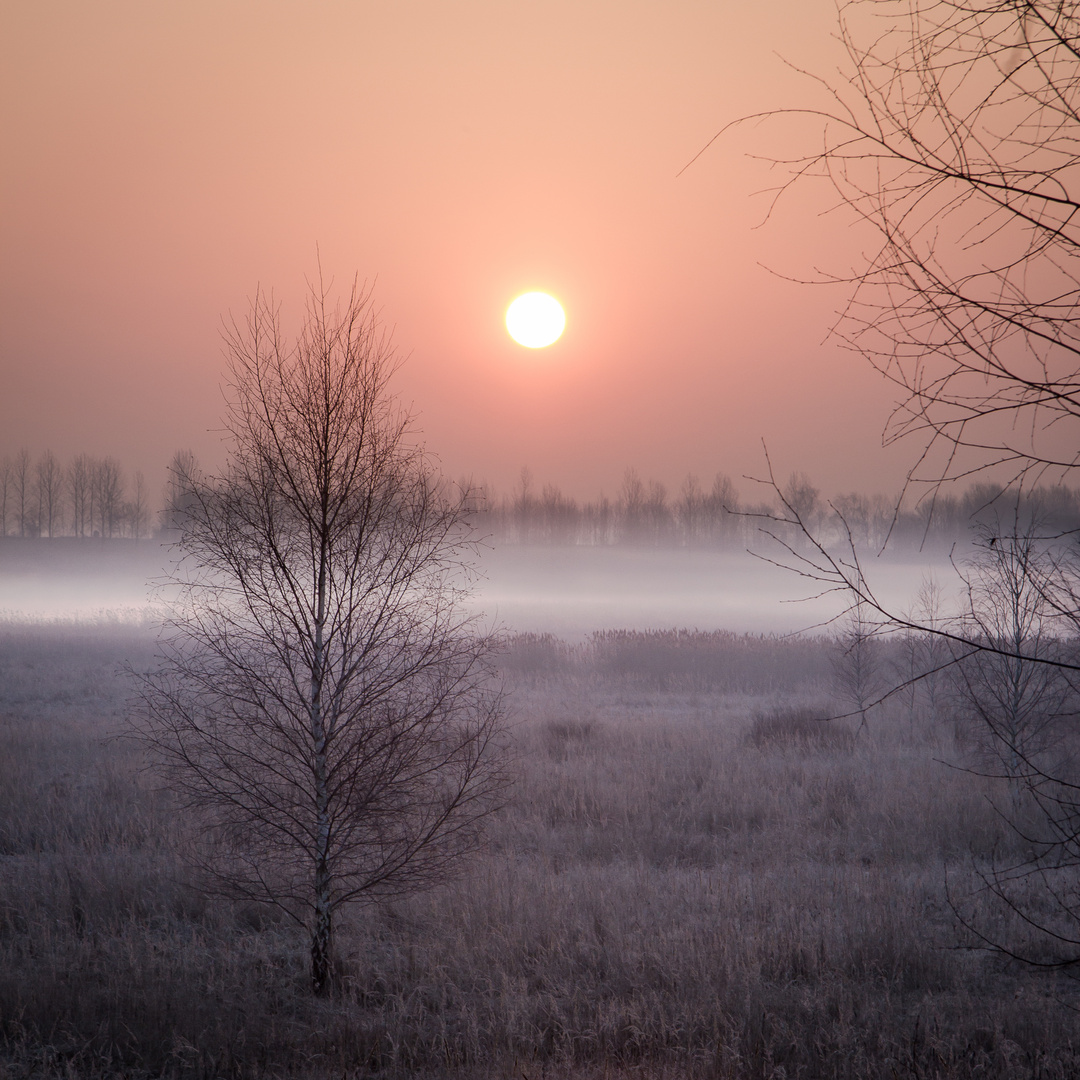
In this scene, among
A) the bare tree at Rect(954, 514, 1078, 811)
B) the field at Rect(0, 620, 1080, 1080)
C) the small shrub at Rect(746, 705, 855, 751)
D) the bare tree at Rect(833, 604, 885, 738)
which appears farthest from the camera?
the bare tree at Rect(833, 604, 885, 738)

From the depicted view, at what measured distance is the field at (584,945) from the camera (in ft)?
18.1

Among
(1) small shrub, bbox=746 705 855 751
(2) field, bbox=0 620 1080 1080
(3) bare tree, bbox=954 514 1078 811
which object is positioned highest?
(3) bare tree, bbox=954 514 1078 811

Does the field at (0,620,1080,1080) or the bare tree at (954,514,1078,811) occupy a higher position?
the bare tree at (954,514,1078,811)

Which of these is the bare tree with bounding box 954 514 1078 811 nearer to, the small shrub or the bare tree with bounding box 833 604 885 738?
the bare tree with bounding box 833 604 885 738

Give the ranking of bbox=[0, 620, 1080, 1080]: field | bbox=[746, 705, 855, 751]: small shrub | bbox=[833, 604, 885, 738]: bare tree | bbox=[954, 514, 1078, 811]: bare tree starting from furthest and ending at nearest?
bbox=[833, 604, 885, 738]: bare tree
bbox=[746, 705, 855, 751]: small shrub
bbox=[954, 514, 1078, 811]: bare tree
bbox=[0, 620, 1080, 1080]: field

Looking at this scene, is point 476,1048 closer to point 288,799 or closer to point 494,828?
point 288,799

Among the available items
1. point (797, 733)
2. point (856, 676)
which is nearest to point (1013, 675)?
point (797, 733)

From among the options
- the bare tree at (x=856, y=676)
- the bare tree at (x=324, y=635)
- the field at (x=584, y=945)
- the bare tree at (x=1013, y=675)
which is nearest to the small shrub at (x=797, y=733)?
the bare tree at (x=856, y=676)

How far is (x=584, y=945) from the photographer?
721 centimetres

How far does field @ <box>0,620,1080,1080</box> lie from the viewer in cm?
551

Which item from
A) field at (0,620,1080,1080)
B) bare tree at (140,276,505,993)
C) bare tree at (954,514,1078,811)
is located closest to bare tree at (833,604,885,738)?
bare tree at (954,514,1078,811)

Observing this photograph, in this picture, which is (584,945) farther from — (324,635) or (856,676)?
(856,676)

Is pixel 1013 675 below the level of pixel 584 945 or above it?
above

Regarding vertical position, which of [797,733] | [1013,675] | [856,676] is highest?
[1013,675]
